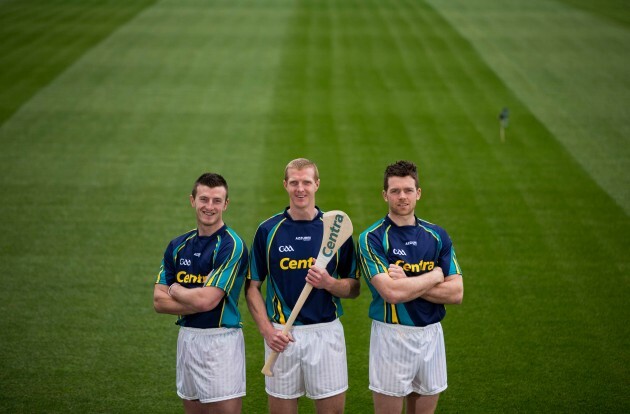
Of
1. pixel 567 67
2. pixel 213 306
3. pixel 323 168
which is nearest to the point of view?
pixel 213 306

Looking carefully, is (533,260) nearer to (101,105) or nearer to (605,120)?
(605,120)

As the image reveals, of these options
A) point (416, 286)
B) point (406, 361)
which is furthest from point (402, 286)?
point (406, 361)

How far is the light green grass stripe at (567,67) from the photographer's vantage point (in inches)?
503

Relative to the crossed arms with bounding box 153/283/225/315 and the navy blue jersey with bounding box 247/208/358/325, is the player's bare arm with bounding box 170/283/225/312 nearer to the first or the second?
the crossed arms with bounding box 153/283/225/315

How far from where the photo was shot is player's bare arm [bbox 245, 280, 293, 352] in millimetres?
4691

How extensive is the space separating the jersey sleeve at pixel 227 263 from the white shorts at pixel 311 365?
476 mm

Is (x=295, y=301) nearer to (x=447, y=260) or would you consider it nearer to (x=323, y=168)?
(x=447, y=260)

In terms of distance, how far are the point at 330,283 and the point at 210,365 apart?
99 cm

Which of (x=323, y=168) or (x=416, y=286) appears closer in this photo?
(x=416, y=286)

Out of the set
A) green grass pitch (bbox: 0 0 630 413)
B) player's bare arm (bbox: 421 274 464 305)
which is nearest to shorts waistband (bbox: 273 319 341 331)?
player's bare arm (bbox: 421 274 464 305)

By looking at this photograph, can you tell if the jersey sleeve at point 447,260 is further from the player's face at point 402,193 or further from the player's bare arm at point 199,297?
the player's bare arm at point 199,297

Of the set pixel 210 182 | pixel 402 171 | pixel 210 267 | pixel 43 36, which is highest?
pixel 43 36

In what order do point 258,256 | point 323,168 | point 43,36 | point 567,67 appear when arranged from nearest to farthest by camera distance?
point 258,256 → point 323,168 → point 567,67 → point 43,36

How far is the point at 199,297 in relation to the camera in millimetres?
4656
